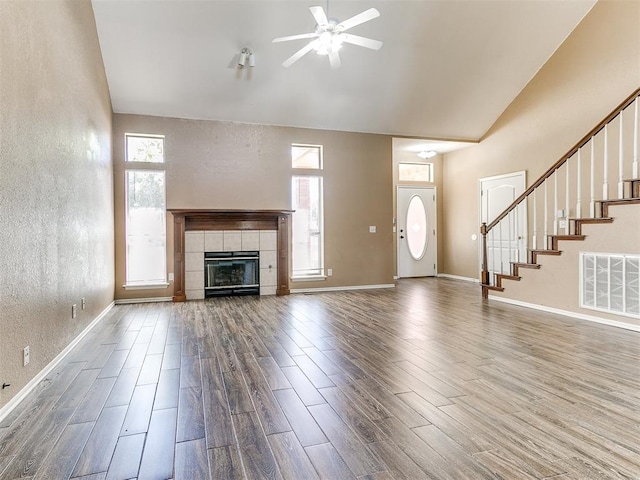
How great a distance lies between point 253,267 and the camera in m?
6.70

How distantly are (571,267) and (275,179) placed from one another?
465cm

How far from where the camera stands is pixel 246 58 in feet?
17.1

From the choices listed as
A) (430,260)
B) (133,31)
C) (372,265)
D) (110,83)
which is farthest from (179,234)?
(430,260)

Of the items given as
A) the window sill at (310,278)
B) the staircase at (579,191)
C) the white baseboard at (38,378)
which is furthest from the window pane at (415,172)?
the white baseboard at (38,378)

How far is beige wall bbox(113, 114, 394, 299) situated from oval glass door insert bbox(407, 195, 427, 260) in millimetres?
1503

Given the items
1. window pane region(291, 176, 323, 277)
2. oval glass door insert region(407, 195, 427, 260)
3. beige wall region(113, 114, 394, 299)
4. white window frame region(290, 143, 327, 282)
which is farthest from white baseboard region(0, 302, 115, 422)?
oval glass door insert region(407, 195, 427, 260)

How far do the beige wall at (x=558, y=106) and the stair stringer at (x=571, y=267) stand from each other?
1867mm

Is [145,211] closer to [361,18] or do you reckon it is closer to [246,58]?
[246,58]

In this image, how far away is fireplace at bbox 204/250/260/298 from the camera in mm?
6453

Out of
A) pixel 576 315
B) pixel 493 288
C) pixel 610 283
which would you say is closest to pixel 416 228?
pixel 493 288

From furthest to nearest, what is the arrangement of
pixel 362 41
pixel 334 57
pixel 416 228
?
pixel 416 228 < pixel 334 57 < pixel 362 41

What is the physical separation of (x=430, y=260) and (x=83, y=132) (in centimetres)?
731

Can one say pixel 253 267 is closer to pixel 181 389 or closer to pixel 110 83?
pixel 110 83

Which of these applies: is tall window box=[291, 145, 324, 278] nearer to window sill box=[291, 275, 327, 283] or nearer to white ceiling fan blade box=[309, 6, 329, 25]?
window sill box=[291, 275, 327, 283]
